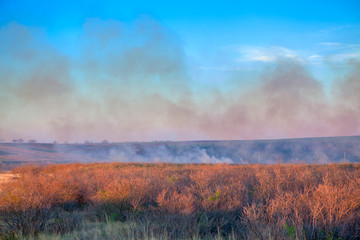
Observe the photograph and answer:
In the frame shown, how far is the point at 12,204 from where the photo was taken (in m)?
5.63

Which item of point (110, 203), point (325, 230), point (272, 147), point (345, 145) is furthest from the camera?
point (272, 147)

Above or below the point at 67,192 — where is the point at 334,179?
above

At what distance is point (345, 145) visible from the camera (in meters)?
41.2

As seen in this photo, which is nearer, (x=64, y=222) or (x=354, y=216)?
(x=354, y=216)

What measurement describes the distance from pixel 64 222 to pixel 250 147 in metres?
48.3

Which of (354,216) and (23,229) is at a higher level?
→ (354,216)

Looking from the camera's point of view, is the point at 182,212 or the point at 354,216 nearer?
the point at 354,216

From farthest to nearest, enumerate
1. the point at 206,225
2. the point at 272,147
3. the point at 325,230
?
1. the point at 272,147
2. the point at 206,225
3. the point at 325,230

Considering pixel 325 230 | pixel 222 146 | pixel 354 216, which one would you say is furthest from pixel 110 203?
pixel 222 146

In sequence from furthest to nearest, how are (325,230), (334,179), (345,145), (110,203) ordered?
(345,145)
(334,179)
(110,203)
(325,230)

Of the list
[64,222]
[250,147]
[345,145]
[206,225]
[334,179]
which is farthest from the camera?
[250,147]

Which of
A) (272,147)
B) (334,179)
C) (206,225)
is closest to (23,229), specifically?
(206,225)

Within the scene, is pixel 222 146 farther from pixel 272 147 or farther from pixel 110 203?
pixel 110 203

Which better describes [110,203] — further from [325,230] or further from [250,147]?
[250,147]
